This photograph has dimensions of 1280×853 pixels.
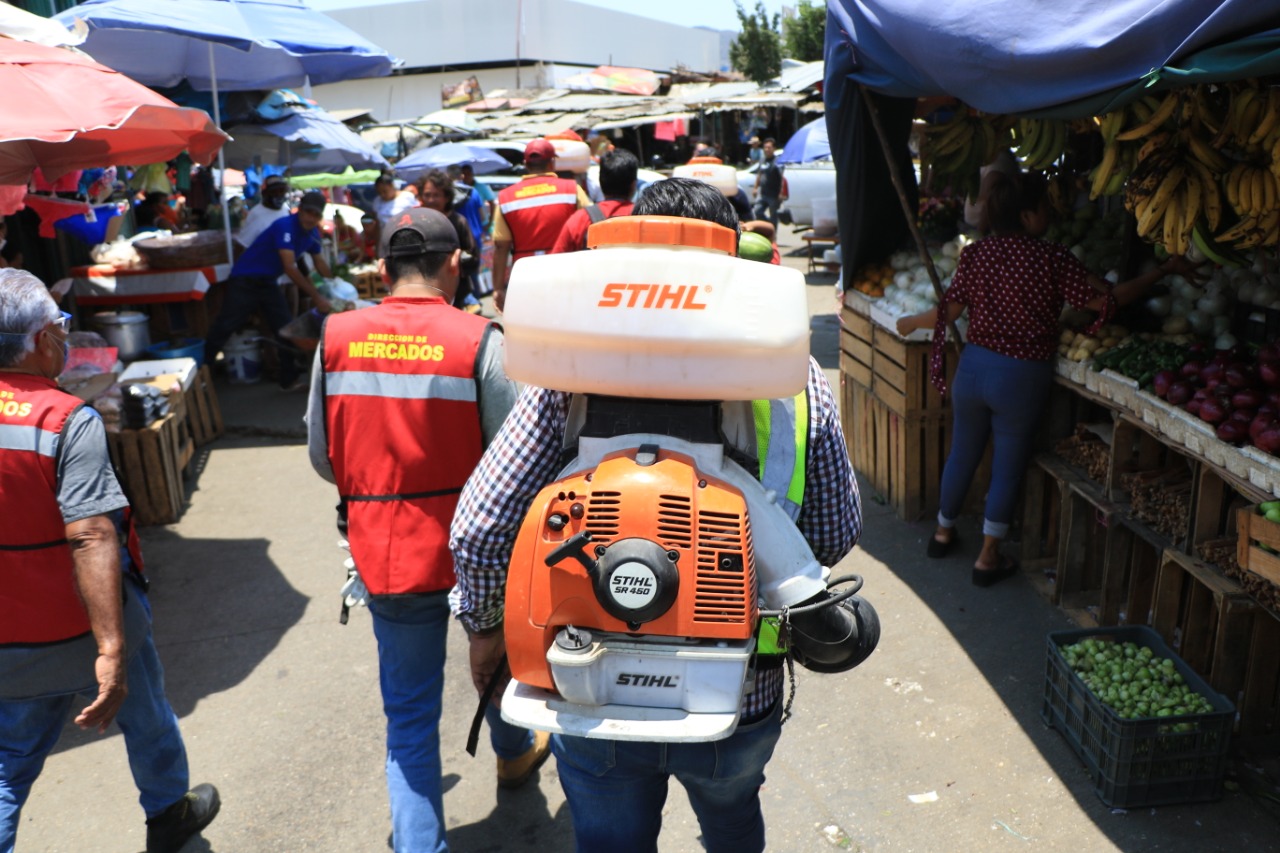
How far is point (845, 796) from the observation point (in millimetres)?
3625

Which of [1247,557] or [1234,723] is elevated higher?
[1247,557]

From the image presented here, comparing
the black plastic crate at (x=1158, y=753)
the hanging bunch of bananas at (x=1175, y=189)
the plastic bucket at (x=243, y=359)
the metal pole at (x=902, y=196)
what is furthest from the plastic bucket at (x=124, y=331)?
the black plastic crate at (x=1158, y=753)

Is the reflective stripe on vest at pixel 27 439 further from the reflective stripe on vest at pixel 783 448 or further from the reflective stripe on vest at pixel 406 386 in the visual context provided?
the reflective stripe on vest at pixel 783 448

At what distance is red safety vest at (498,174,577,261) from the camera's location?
695 cm

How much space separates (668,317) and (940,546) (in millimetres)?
4016

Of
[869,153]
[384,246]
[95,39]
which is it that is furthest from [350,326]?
[95,39]

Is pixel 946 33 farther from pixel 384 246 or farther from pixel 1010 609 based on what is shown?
pixel 1010 609

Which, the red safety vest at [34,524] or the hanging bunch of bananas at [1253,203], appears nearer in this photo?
the red safety vest at [34,524]

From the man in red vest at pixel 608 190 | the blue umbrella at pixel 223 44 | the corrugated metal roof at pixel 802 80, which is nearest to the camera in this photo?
the man in red vest at pixel 608 190

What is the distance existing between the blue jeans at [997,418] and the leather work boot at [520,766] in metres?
2.49

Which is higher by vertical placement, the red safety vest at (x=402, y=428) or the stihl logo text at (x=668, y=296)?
the stihl logo text at (x=668, y=296)

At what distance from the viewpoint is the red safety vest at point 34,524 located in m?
2.70

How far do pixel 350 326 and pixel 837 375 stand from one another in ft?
22.3

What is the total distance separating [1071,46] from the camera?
319 cm
